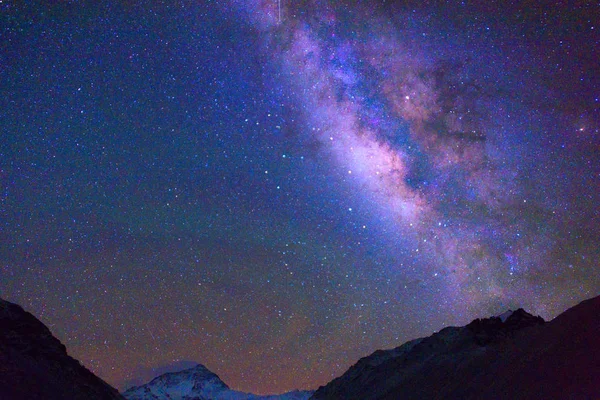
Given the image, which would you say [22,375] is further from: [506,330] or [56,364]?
[506,330]

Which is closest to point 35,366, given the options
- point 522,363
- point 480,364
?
point 522,363

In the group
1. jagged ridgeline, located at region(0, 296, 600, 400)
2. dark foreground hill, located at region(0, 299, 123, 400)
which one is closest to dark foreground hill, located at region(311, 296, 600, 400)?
jagged ridgeline, located at region(0, 296, 600, 400)

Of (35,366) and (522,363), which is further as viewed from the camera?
(35,366)

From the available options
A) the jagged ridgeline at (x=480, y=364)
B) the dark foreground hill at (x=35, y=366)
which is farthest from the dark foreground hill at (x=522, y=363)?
the dark foreground hill at (x=35, y=366)

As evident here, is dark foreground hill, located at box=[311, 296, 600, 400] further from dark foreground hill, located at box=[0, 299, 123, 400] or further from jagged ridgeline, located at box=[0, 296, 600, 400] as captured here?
dark foreground hill, located at box=[0, 299, 123, 400]

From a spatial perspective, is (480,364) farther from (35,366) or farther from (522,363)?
(35,366)

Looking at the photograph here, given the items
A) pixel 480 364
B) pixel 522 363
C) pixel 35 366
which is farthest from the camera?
pixel 480 364

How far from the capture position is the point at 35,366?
29.3m

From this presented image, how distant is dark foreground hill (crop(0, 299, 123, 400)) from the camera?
25298mm

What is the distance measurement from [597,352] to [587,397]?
4082 mm

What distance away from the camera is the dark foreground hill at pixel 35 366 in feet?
83.0

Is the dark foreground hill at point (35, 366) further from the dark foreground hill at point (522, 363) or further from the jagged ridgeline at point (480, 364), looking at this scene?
the dark foreground hill at point (522, 363)

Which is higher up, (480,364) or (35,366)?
(35,366)

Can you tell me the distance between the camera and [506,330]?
48.3 metres
